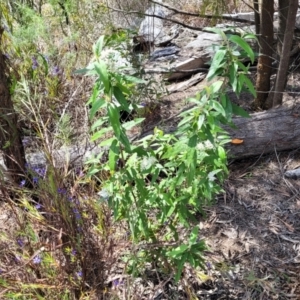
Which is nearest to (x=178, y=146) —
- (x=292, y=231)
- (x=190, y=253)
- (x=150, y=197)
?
(x=150, y=197)

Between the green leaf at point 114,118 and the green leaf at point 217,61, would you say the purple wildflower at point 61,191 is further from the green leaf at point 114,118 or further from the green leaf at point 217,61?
the green leaf at point 217,61

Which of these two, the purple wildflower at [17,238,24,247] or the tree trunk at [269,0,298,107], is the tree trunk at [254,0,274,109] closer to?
the tree trunk at [269,0,298,107]

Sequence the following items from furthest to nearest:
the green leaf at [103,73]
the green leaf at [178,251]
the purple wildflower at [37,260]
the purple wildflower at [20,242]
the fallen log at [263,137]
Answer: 1. the fallen log at [263,137]
2. the purple wildflower at [20,242]
3. the purple wildflower at [37,260]
4. the green leaf at [178,251]
5. the green leaf at [103,73]

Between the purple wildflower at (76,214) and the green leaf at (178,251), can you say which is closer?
the green leaf at (178,251)

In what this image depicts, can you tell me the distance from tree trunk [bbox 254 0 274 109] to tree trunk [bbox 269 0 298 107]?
0.12 metres

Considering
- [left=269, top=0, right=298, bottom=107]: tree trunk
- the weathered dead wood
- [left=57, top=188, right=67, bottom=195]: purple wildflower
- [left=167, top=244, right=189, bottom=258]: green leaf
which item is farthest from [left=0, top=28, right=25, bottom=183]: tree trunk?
[left=269, top=0, right=298, bottom=107]: tree trunk

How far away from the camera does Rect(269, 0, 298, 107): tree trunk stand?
3003 millimetres

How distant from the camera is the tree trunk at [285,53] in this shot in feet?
9.85

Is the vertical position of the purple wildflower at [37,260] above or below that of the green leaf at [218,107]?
below

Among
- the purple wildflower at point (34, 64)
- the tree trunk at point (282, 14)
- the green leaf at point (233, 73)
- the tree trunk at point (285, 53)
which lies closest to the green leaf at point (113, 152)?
the green leaf at point (233, 73)

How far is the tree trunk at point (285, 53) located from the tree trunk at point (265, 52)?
0.40 feet

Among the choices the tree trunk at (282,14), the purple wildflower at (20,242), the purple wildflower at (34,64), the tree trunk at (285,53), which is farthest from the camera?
the purple wildflower at (34,64)

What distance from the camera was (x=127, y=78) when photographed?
5.58 ft

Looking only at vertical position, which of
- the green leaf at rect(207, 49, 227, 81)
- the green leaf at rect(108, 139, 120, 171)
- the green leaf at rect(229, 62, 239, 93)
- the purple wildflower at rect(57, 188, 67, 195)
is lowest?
the purple wildflower at rect(57, 188, 67, 195)
